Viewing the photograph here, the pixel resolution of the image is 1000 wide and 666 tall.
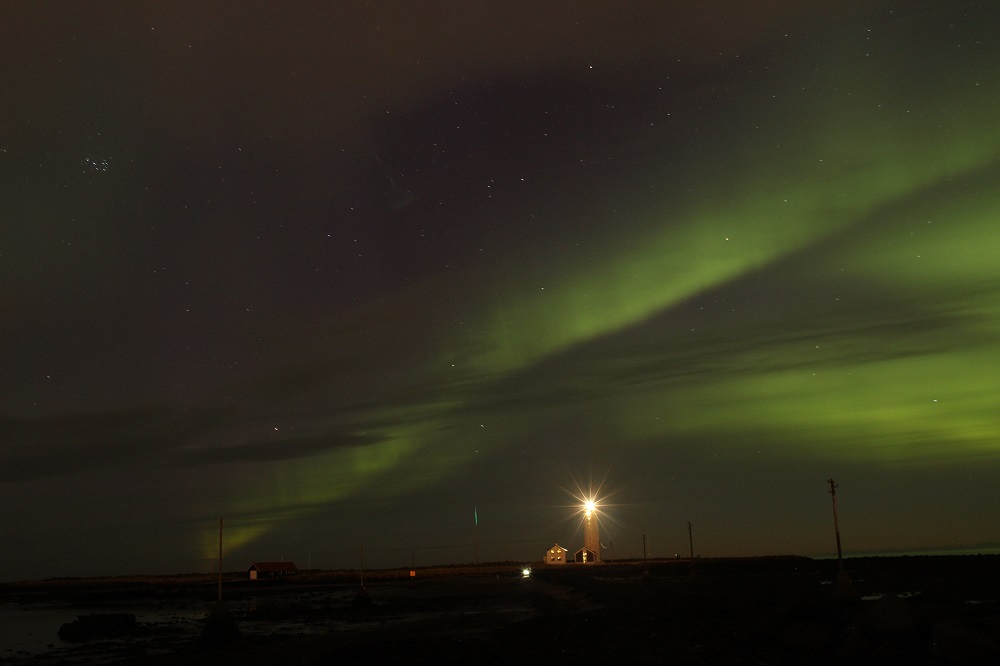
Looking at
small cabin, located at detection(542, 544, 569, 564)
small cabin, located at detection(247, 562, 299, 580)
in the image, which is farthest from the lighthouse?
small cabin, located at detection(247, 562, 299, 580)

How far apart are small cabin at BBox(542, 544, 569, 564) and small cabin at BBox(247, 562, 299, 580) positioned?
55.2 metres

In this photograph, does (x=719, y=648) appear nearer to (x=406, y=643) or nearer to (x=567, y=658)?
(x=567, y=658)

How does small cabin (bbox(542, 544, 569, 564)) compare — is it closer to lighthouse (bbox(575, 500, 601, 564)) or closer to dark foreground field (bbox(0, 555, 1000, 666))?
lighthouse (bbox(575, 500, 601, 564))

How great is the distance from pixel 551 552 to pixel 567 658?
143 metres

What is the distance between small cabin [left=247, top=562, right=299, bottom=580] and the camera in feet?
523

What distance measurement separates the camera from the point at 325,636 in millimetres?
44062

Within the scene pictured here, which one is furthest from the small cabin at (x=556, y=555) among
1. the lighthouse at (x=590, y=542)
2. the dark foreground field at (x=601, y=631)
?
the dark foreground field at (x=601, y=631)

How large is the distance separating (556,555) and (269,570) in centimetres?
5907

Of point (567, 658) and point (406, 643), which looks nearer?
point (567, 658)

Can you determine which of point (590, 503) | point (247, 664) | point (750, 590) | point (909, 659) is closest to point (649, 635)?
point (909, 659)

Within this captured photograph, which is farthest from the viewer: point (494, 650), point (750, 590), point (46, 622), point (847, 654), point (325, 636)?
point (46, 622)

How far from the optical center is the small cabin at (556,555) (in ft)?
549

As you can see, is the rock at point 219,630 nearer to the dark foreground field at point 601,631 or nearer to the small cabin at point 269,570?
the dark foreground field at point 601,631

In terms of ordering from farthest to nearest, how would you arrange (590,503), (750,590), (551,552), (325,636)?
(551,552)
(590,503)
(750,590)
(325,636)
